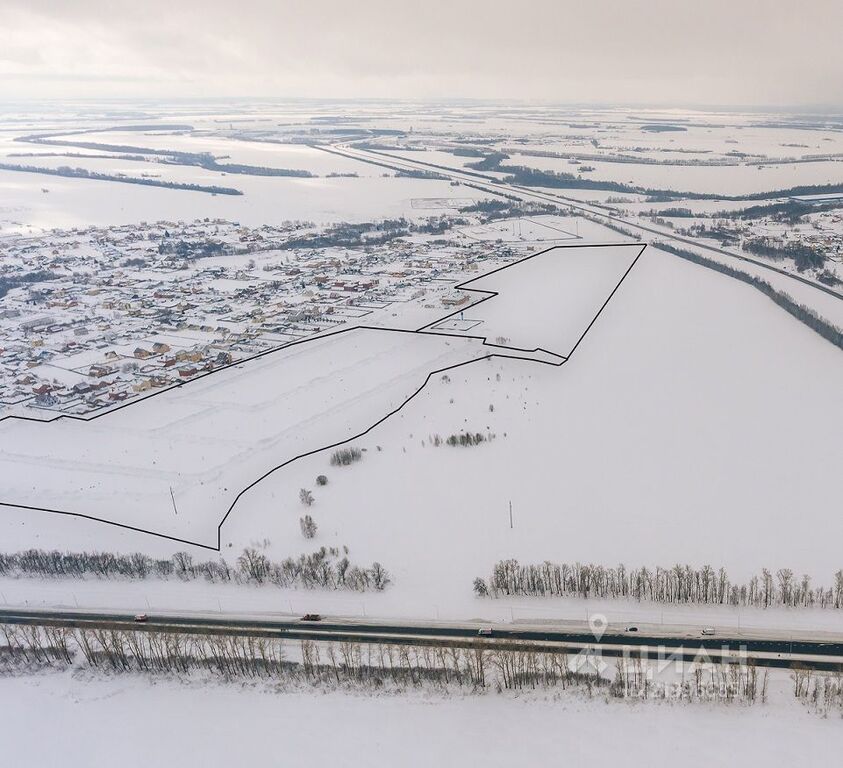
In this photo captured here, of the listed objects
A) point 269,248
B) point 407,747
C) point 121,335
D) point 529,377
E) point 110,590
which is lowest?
point 407,747

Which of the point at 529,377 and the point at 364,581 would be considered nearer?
the point at 364,581

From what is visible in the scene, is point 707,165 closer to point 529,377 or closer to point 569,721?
point 529,377

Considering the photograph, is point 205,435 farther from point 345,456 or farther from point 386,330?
point 386,330

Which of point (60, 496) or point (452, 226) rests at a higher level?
point (452, 226)

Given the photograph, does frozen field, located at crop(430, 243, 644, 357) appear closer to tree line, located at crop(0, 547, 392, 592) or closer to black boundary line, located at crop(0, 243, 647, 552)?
black boundary line, located at crop(0, 243, 647, 552)

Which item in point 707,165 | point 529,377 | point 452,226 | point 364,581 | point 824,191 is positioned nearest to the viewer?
point 364,581

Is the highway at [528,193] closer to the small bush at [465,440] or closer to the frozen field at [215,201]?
the frozen field at [215,201]

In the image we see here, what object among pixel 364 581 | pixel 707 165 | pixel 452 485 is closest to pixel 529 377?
pixel 452 485
